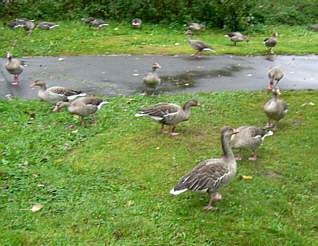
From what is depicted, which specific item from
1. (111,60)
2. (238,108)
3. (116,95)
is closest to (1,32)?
(111,60)

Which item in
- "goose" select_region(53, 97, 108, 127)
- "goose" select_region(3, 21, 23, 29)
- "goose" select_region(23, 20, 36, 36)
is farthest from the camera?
"goose" select_region(3, 21, 23, 29)

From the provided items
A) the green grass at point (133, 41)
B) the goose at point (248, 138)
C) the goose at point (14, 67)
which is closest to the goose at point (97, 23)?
the green grass at point (133, 41)

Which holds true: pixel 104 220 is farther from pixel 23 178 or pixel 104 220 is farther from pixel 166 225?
pixel 23 178

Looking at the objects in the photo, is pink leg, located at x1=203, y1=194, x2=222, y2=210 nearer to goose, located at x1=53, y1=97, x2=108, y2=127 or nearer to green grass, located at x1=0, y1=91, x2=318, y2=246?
green grass, located at x1=0, y1=91, x2=318, y2=246

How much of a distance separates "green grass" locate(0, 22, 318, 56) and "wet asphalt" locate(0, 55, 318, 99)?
71cm

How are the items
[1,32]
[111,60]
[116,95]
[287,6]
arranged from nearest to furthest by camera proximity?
[116,95] < [111,60] < [1,32] < [287,6]

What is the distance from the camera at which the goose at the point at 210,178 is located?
577cm

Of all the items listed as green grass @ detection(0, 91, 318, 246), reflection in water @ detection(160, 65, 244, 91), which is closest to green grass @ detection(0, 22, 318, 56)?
reflection in water @ detection(160, 65, 244, 91)

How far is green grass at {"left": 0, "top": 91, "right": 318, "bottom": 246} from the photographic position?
5.42m

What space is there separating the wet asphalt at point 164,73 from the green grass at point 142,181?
174 centimetres

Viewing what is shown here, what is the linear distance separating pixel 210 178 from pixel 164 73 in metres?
7.59

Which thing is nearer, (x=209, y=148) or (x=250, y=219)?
(x=250, y=219)

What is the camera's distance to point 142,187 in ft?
21.5

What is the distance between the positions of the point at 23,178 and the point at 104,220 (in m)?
1.90
